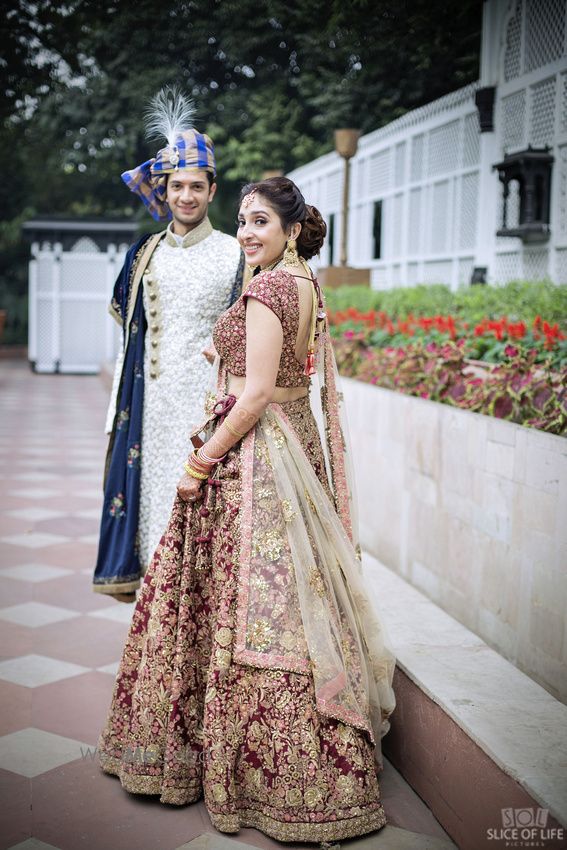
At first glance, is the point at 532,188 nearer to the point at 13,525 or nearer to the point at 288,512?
the point at 13,525

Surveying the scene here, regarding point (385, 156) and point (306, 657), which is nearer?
point (306, 657)

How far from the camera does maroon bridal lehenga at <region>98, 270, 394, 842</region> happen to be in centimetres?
228

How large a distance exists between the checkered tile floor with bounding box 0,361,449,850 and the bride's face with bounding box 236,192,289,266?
1.49 m

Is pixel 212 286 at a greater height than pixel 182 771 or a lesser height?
greater

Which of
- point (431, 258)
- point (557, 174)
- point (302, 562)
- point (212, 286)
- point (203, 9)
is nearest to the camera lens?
point (302, 562)

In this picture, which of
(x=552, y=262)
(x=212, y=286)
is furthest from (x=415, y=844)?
(x=552, y=262)

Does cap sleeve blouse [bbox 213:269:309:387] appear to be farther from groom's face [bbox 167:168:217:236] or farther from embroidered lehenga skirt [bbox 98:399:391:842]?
groom's face [bbox 167:168:217:236]

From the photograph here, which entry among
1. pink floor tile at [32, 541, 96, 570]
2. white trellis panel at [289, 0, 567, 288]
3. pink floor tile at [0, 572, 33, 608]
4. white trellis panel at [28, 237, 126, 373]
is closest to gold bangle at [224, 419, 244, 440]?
pink floor tile at [0, 572, 33, 608]

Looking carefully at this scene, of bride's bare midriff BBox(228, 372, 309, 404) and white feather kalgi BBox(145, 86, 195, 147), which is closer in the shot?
bride's bare midriff BBox(228, 372, 309, 404)

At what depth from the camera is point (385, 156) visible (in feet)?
44.7

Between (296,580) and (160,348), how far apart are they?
3.95 feet

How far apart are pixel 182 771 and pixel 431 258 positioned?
10.2 meters

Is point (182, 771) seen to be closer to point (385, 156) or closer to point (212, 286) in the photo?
point (212, 286)

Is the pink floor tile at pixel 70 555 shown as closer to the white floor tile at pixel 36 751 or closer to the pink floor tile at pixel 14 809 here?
the white floor tile at pixel 36 751
